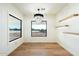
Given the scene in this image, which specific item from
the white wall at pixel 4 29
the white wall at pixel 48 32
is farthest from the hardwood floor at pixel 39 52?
→ the white wall at pixel 48 32

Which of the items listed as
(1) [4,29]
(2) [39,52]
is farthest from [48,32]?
(1) [4,29]

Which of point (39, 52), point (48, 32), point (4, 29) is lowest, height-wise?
point (39, 52)

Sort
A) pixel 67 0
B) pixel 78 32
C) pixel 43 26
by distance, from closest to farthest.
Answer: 1. pixel 67 0
2. pixel 78 32
3. pixel 43 26

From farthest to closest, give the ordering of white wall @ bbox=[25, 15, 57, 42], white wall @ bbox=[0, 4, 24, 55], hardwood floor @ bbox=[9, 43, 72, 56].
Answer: white wall @ bbox=[25, 15, 57, 42], hardwood floor @ bbox=[9, 43, 72, 56], white wall @ bbox=[0, 4, 24, 55]

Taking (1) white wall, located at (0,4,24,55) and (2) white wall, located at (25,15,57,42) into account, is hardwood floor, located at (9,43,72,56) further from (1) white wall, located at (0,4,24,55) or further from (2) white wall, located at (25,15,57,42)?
(2) white wall, located at (25,15,57,42)

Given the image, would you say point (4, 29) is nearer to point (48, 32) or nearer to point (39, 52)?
point (39, 52)

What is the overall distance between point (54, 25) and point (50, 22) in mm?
288

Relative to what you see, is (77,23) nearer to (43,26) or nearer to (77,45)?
(77,45)

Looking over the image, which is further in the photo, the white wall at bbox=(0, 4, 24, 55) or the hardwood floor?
the hardwood floor

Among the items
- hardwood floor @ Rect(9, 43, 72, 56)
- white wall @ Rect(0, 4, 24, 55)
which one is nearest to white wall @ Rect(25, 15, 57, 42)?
hardwood floor @ Rect(9, 43, 72, 56)

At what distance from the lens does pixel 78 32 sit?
2617 mm

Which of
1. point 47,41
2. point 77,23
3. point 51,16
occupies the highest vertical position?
point 51,16

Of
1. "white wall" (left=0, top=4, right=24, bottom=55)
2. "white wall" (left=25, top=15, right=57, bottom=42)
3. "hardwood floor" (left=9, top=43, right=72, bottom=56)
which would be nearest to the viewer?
"white wall" (left=0, top=4, right=24, bottom=55)

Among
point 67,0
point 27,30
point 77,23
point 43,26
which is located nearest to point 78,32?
point 77,23
